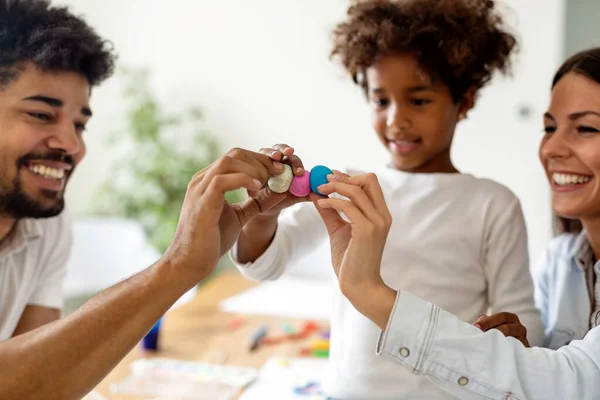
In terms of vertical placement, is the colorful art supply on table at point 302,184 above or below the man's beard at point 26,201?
above

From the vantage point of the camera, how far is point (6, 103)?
127cm

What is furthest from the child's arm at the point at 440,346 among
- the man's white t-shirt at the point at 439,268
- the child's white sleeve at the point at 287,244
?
the child's white sleeve at the point at 287,244

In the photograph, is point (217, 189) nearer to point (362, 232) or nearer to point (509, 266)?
point (362, 232)

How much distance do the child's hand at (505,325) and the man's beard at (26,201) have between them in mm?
926

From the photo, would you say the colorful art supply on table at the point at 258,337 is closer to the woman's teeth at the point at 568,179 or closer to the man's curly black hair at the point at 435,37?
the man's curly black hair at the point at 435,37

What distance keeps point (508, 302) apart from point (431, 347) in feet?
1.14

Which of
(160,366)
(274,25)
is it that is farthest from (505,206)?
(274,25)

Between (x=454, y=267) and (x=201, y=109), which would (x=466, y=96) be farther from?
(x=201, y=109)

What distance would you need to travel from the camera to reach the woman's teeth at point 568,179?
1212 millimetres

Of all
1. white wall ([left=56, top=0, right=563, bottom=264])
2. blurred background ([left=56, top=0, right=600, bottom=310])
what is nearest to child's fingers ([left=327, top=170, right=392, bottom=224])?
blurred background ([left=56, top=0, right=600, bottom=310])

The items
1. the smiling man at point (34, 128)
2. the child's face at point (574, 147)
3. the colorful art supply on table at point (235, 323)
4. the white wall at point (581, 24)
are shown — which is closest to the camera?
the child's face at point (574, 147)

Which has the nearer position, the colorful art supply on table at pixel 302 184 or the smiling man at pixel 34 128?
Result: the colorful art supply on table at pixel 302 184

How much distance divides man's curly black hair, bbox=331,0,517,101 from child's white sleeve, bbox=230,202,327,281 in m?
0.38

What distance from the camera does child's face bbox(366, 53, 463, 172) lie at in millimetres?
1320
